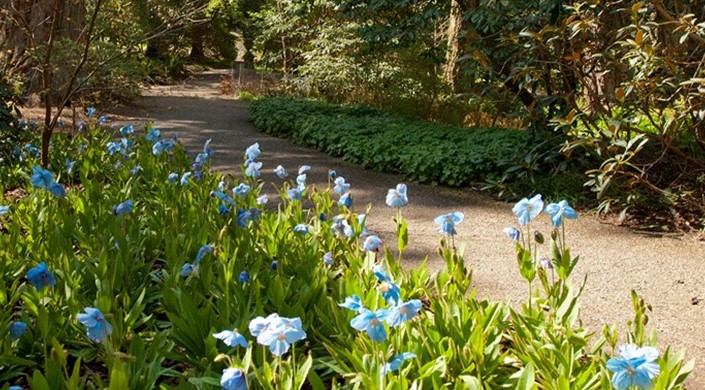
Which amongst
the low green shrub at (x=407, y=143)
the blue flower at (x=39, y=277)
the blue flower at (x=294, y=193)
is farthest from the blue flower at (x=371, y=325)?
the low green shrub at (x=407, y=143)

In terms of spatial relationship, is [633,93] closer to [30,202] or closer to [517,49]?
[517,49]

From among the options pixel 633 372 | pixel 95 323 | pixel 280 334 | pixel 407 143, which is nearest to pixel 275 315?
pixel 280 334

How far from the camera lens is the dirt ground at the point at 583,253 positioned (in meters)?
3.32

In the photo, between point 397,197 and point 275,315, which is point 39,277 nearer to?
point 275,315

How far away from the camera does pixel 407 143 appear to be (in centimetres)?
760

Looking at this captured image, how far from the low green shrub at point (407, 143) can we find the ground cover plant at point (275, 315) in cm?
283

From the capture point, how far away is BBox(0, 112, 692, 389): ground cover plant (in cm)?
188

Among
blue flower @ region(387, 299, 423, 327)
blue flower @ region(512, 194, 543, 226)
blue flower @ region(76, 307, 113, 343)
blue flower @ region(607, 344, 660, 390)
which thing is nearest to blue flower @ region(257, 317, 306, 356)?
blue flower @ region(387, 299, 423, 327)

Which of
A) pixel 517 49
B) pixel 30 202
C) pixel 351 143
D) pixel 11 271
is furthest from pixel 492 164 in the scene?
pixel 11 271

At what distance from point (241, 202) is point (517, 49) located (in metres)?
4.18

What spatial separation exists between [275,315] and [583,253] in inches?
131

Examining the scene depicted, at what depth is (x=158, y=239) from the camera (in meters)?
3.59

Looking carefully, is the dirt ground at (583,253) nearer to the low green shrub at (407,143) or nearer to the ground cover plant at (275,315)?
the low green shrub at (407,143)

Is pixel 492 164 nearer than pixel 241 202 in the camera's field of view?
No
